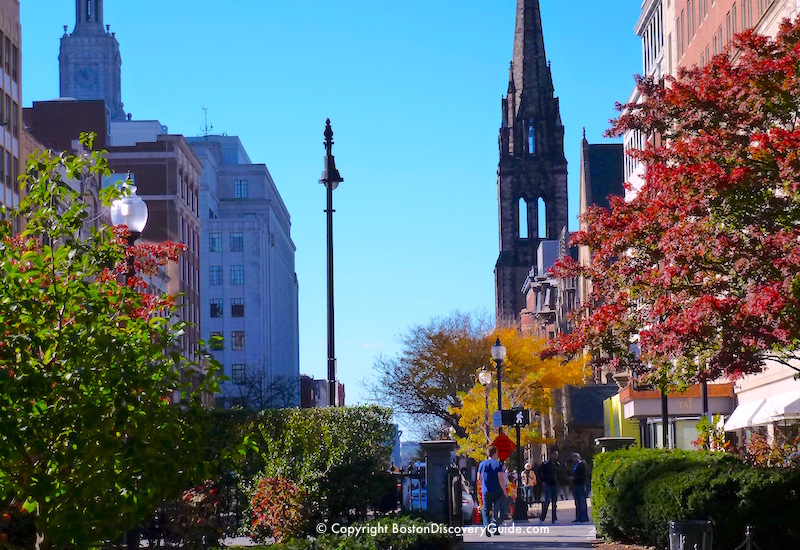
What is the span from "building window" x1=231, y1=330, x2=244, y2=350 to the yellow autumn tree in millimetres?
76455

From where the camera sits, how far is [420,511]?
23891mm

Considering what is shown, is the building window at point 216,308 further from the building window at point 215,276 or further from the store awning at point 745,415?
the store awning at point 745,415

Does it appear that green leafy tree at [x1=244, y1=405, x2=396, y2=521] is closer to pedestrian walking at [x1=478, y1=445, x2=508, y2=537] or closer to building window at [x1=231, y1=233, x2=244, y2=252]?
pedestrian walking at [x1=478, y1=445, x2=508, y2=537]

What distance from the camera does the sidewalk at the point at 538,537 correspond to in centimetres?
2389

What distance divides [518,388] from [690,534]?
205ft

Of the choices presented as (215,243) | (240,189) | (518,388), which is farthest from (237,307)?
(518,388)

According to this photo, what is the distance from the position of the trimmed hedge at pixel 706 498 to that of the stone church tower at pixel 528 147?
125m

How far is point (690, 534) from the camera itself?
51.0 feet

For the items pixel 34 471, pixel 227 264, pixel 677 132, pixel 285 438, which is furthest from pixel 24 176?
pixel 227 264

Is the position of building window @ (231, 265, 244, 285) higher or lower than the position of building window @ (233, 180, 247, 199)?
lower

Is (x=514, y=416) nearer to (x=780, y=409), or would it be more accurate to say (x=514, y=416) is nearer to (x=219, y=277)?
(x=780, y=409)

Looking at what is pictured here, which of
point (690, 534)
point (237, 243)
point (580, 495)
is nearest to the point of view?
point (690, 534)

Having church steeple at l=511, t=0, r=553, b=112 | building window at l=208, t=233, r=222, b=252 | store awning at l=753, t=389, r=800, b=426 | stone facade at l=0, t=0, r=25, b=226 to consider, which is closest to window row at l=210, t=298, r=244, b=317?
building window at l=208, t=233, r=222, b=252

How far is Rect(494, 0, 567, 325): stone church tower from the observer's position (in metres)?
148
